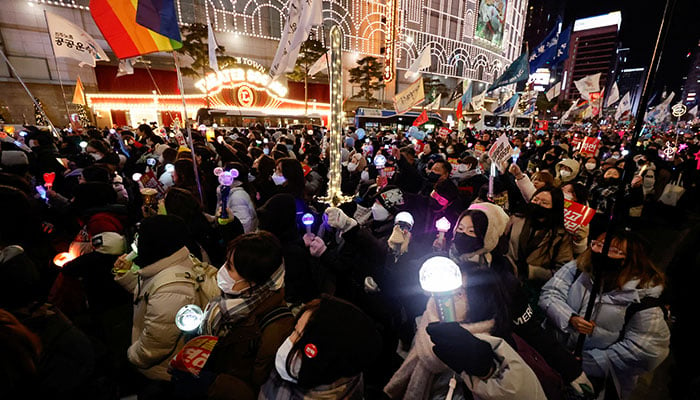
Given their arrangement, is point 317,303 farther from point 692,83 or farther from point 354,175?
point 692,83

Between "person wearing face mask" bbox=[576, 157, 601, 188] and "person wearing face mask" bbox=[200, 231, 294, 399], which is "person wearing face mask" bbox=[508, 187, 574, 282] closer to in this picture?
"person wearing face mask" bbox=[200, 231, 294, 399]

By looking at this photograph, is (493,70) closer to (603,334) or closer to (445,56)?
(445,56)

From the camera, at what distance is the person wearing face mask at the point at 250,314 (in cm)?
169

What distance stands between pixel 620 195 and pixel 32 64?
37253 millimetres

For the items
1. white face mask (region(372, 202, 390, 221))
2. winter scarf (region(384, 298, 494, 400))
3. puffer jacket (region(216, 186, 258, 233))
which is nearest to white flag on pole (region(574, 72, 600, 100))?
white face mask (region(372, 202, 390, 221))

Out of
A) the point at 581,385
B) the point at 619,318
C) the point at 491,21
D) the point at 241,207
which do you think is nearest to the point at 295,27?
the point at 241,207

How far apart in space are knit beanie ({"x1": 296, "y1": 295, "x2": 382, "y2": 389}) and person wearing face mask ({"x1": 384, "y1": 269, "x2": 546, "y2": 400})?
33cm

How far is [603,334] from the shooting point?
234cm

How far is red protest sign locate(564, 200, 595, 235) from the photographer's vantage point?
3.40m

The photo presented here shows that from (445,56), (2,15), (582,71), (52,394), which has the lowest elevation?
(52,394)

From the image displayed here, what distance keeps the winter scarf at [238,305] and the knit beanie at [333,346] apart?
530 millimetres

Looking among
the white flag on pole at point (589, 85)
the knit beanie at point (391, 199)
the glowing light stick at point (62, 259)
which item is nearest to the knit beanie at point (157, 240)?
the glowing light stick at point (62, 259)

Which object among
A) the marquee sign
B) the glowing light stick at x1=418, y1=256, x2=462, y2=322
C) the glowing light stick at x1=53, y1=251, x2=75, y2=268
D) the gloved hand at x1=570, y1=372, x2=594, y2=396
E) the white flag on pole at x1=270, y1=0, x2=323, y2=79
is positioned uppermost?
the marquee sign

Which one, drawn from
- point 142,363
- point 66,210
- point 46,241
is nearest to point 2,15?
point 66,210
